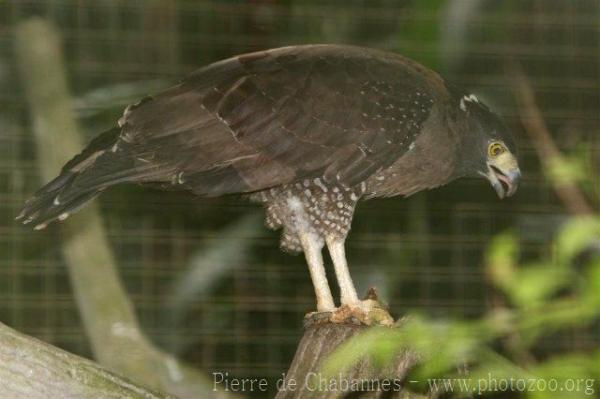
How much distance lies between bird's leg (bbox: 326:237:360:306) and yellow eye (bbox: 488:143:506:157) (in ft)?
2.68

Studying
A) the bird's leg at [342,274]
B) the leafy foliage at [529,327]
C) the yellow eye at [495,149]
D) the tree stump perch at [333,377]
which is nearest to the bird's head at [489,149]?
the yellow eye at [495,149]

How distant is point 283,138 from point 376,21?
102 inches

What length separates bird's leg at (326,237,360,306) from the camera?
379 cm

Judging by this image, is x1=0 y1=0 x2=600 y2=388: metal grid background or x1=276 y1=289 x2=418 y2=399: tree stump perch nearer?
x1=276 y1=289 x2=418 y2=399: tree stump perch

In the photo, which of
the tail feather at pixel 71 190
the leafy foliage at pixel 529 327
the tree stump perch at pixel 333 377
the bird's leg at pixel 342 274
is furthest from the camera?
the bird's leg at pixel 342 274

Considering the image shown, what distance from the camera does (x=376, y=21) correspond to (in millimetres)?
6117

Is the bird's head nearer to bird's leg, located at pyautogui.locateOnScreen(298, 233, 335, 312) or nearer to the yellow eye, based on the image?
the yellow eye

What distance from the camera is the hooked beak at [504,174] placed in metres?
4.23

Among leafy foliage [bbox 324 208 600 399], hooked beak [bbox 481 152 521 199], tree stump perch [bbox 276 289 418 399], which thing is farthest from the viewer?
hooked beak [bbox 481 152 521 199]

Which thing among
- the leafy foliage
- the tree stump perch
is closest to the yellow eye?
the tree stump perch

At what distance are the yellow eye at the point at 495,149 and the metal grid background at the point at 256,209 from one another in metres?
1.57

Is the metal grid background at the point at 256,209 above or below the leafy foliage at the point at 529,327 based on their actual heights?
above

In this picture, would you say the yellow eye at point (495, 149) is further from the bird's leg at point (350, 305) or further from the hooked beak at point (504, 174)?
the bird's leg at point (350, 305)

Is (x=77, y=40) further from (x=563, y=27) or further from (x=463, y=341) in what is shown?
(x=463, y=341)
